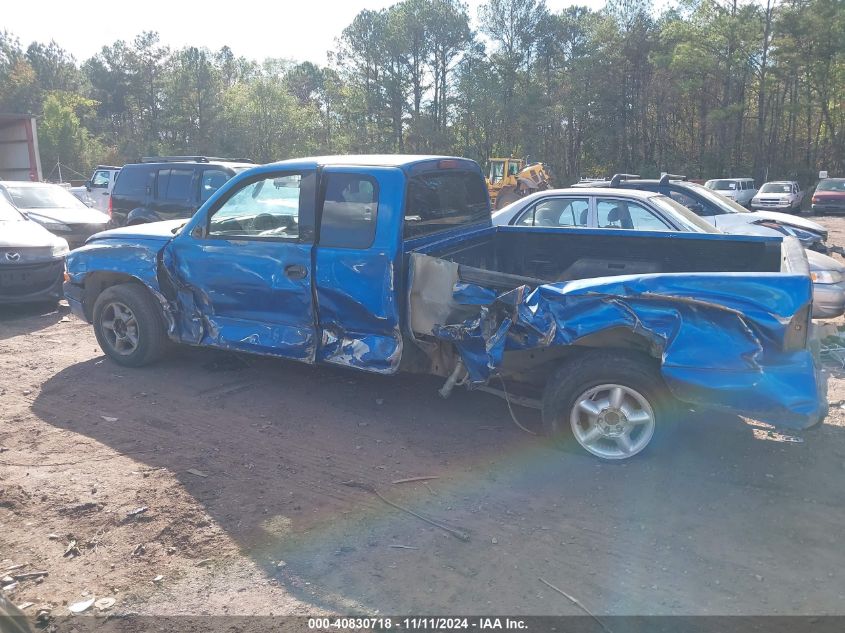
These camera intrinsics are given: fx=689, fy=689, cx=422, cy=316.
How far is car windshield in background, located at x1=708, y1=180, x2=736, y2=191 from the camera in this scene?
94.0 feet

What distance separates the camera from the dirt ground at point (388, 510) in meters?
3.24

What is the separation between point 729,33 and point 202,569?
39448 mm

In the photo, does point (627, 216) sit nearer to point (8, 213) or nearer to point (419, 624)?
point (419, 624)

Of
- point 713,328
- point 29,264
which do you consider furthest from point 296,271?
point 29,264

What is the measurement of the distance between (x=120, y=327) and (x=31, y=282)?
11.2 feet

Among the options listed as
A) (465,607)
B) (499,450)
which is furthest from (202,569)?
(499,450)

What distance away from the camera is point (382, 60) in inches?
1721

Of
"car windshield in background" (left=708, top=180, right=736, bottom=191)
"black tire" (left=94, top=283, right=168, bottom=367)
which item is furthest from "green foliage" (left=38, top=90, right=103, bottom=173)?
"black tire" (left=94, top=283, right=168, bottom=367)

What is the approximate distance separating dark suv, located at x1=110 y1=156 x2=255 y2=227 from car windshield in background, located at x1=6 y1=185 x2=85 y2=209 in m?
1.05

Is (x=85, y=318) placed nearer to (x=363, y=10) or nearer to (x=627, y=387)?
(x=627, y=387)

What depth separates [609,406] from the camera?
4.40 metres

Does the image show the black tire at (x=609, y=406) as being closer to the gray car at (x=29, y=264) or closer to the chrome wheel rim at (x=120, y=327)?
the chrome wheel rim at (x=120, y=327)

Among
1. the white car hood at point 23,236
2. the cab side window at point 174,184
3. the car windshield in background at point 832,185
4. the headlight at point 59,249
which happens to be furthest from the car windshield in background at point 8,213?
the car windshield in background at point 832,185

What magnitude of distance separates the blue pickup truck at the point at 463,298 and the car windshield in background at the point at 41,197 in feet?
23.4
